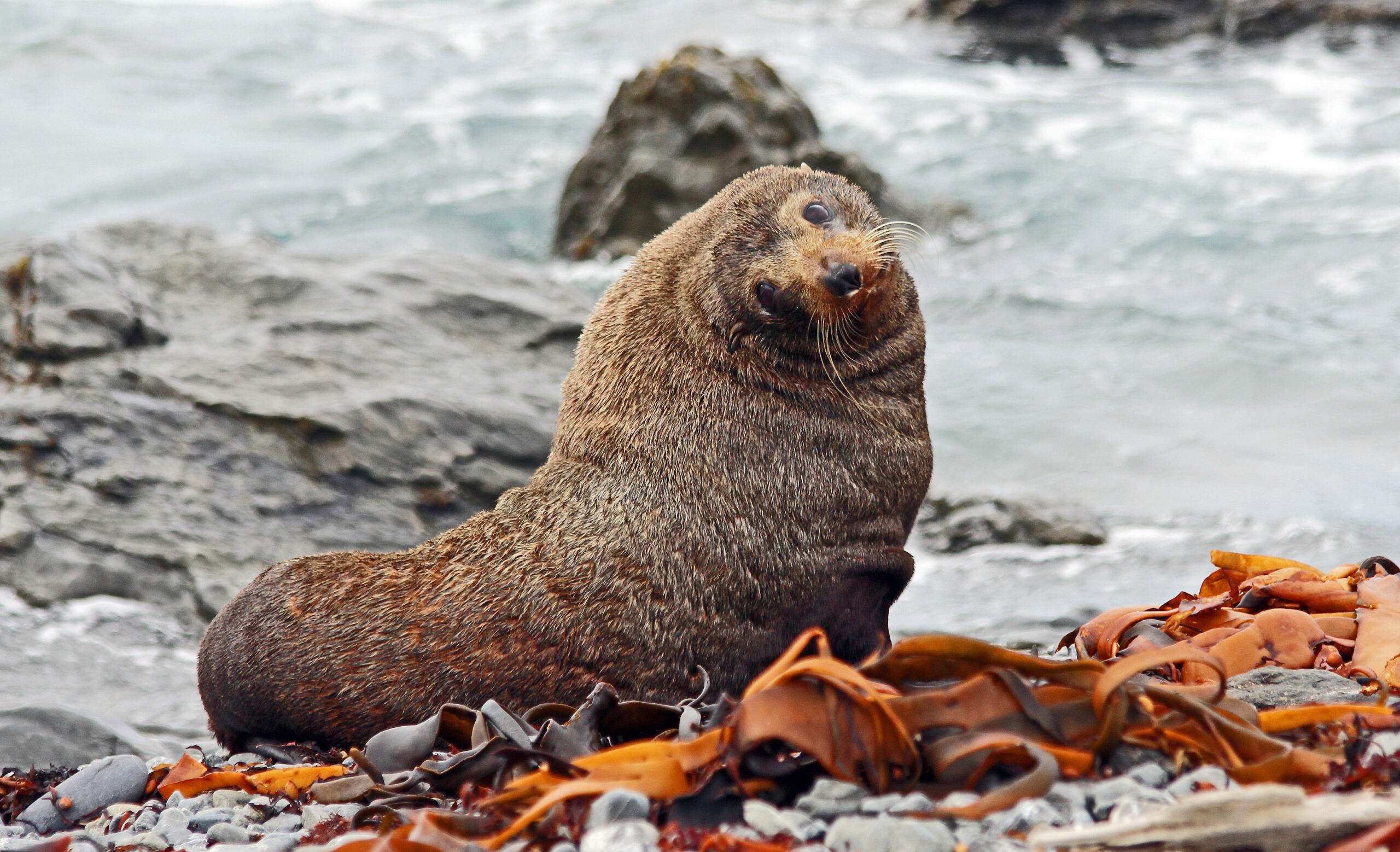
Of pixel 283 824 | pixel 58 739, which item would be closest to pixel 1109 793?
pixel 283 824

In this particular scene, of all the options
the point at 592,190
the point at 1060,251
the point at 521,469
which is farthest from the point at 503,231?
the point at 521,469

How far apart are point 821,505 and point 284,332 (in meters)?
5.41

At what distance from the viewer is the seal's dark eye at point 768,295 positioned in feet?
16.4

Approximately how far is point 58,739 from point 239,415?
3.34m

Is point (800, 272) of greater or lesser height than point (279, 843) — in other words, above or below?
above

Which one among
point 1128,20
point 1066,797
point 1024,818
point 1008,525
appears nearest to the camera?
point 1024,818

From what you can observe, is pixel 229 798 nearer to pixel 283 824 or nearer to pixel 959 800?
pixel 283 824

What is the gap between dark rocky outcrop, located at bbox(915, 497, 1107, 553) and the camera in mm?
8844

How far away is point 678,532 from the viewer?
15.7 feet

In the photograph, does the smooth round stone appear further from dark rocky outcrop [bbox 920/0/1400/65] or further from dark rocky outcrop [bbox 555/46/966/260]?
dark rocky outcrop [bbox 920/0/1400/65]

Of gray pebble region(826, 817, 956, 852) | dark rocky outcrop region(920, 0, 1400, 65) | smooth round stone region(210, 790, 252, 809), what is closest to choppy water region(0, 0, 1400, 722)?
dark rocky outcrop region(920, 0, 1400, 65)

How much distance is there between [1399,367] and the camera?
11.2m

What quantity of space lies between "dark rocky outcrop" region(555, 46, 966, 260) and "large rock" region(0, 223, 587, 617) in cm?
415

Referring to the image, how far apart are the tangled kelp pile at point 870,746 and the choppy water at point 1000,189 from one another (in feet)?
12.2
